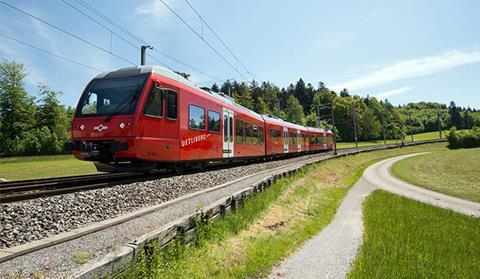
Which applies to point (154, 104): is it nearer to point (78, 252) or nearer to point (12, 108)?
point (78, 252)

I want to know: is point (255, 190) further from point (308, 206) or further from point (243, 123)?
point (243, 123)

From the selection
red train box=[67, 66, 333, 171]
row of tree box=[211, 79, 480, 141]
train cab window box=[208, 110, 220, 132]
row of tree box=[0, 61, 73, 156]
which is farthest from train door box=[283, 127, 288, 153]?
row of tree box=[211, 79, 480, 141]

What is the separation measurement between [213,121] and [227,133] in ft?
6.16

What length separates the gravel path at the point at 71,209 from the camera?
553cm

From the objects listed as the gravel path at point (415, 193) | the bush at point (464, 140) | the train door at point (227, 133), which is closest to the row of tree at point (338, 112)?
the bush at point (464, 140)

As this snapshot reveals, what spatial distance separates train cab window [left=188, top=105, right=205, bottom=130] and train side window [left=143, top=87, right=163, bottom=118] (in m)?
2.00

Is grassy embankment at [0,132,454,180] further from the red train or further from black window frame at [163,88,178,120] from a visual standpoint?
black window frame at [163,88,178,120]

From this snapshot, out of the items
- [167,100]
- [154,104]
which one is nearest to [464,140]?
[167,100]

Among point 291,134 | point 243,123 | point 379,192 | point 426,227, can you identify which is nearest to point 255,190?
point 426,227

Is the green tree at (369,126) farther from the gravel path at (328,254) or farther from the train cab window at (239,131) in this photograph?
the gravel path at (328,254)

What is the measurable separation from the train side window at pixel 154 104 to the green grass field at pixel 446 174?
25443 millimetres

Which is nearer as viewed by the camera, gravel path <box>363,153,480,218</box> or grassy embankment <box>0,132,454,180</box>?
grassy embankment <box>0,132,454,180</box>

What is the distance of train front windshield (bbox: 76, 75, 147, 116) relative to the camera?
11.0m

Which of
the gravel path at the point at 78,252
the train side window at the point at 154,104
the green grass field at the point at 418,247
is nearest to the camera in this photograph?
the gravel path at the point at 78,252
